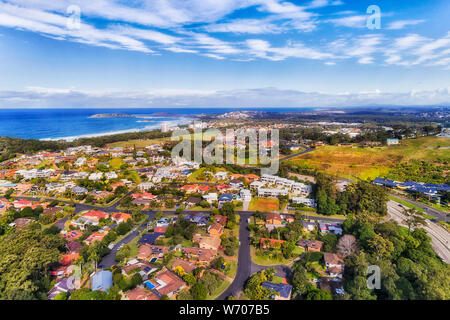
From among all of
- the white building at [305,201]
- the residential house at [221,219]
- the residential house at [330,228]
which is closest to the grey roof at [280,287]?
the residential house at [221,219]

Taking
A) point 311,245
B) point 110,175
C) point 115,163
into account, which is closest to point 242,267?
point 311,245

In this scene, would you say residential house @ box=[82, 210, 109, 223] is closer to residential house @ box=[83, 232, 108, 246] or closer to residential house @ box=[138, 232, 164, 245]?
residential house @ box=[83, 232, 108, 246]

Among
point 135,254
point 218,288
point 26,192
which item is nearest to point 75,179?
point 26,192

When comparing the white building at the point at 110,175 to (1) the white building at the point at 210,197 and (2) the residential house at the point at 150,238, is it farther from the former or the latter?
(2) the residential house at the point at 150,238

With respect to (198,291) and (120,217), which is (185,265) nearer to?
(198,291)

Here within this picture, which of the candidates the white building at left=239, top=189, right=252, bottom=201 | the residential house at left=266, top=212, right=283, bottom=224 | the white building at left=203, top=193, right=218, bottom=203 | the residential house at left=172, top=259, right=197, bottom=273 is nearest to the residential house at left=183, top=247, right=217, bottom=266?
the residential house at left=172, top=259, right=197, bottom=273

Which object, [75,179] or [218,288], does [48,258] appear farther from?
[75,179]
